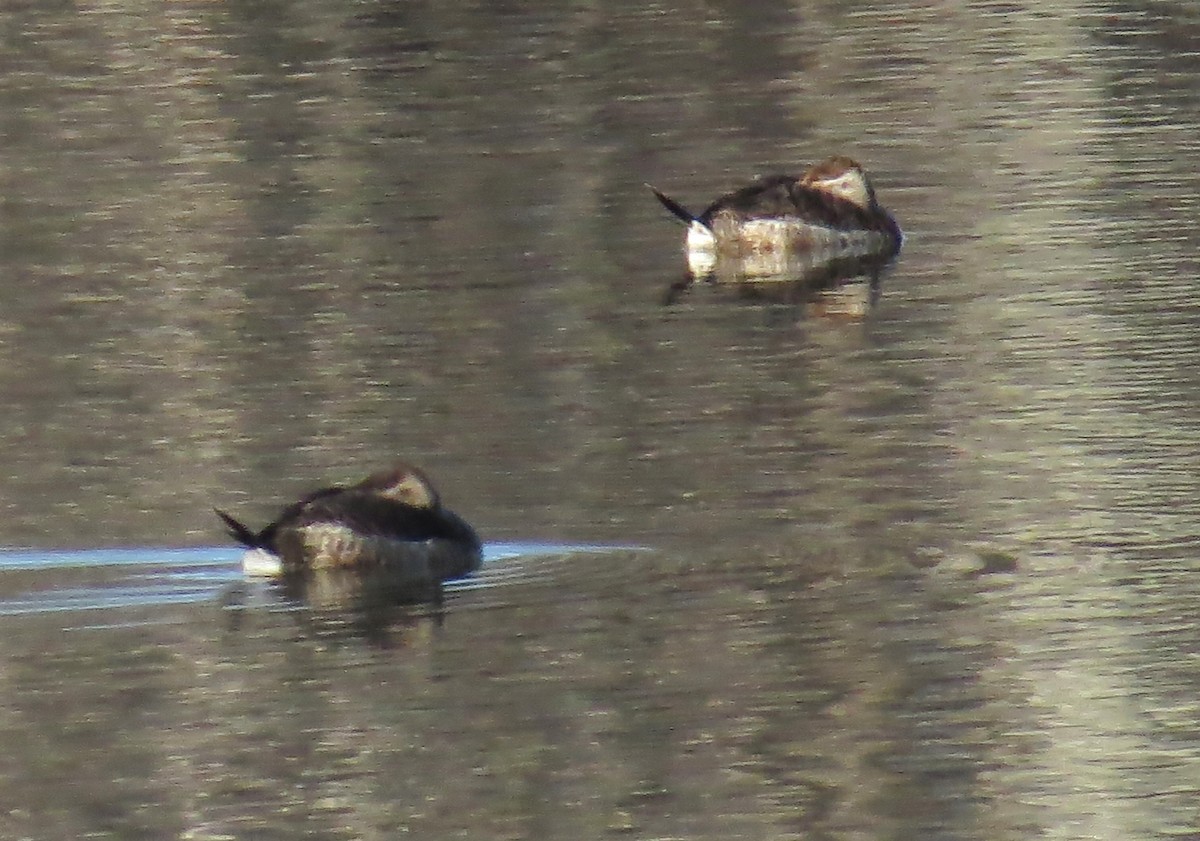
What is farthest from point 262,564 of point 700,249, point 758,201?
point 758,201

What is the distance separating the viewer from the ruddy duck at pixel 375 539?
12.8 m

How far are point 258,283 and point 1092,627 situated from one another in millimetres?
9336

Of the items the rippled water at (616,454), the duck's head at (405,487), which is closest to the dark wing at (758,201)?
the rippled water at (616,454)

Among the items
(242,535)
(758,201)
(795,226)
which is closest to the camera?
(242,535)

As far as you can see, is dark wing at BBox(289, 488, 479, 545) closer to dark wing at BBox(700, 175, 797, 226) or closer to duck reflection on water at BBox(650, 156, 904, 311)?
duck reflection on water at BBox(650, 156, 904, 311)

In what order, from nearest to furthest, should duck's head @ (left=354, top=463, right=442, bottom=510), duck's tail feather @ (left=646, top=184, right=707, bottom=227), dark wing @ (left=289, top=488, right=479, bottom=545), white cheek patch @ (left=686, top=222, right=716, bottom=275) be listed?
dark wing @ (left=289, top=488, right=479, bottom=545)
duck's head @ (left=354, top=463, right=442, bottom=510)
duck's tail feather @ (left=646, top=184, right=707, bottom=227)
white cheek patch @ (left=686, top=222, right=716, bottom=275)

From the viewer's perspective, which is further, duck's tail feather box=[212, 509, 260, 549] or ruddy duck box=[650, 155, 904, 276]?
ruddy duck box=[650, 155, 904, 276]

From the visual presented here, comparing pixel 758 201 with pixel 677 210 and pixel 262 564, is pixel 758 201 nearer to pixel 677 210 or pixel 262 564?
pixel 677 210

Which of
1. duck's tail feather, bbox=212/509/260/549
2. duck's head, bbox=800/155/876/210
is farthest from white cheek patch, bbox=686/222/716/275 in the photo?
duck's tail feather, bbox=212/509/260/549

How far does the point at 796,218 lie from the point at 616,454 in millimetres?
6759

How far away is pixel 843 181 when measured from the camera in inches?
822

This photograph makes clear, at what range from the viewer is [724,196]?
22047 millimetres

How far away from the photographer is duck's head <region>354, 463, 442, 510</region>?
1313 centimetres

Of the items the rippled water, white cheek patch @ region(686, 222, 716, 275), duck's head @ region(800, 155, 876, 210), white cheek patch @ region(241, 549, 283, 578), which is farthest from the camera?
duck's head @ region(800, 155, 876, 210)
